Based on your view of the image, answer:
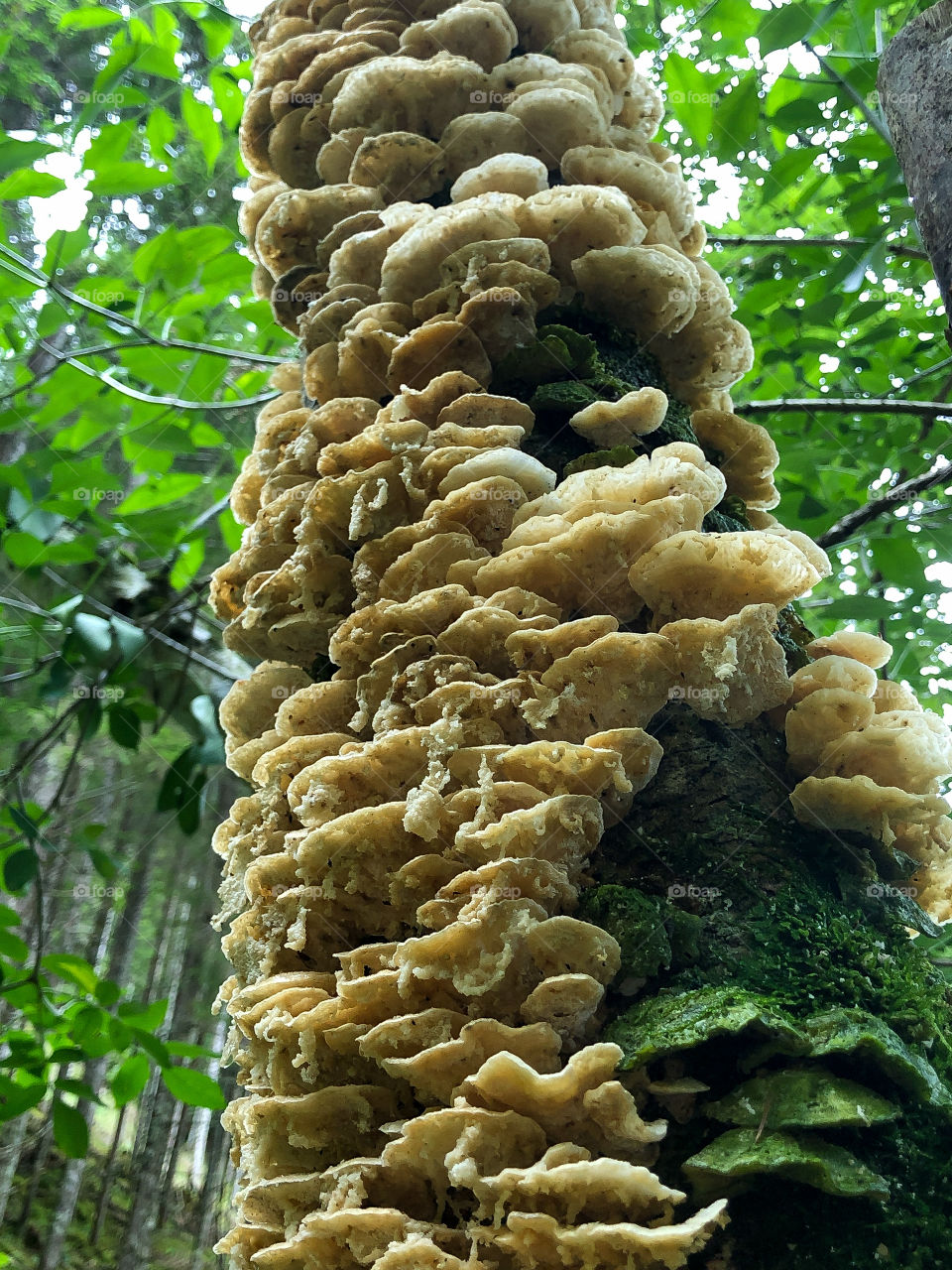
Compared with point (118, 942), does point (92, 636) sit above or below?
below

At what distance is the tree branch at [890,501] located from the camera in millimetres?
3162

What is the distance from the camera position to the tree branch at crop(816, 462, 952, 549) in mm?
3162

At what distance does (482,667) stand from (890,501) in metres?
2.26

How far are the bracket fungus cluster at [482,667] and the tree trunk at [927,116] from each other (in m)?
→ 0.53

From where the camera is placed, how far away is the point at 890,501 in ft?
10.9

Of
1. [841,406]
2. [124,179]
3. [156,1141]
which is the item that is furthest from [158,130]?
[156,1141]

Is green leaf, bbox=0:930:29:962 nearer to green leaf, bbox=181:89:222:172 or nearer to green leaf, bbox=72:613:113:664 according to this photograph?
green leaf, bbox=72:613:113:664

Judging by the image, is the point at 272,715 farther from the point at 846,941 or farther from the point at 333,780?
the point at 846,941

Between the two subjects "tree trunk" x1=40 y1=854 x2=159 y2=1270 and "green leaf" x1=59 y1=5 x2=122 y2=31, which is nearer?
"green leaf" x1=59 y1=5 x2=122 y2=31

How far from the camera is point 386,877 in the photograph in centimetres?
158

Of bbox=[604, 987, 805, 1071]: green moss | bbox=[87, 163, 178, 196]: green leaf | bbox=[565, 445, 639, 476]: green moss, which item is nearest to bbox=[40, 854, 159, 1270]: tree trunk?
bbox=[87, 163, 178, 196]: green leaf

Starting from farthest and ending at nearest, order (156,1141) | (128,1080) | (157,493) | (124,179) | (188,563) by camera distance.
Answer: (156,1141) → (188,563) → (157,493) → (124,179) → (128,1080)

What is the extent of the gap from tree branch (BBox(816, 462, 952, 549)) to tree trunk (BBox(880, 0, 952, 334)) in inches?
58.0

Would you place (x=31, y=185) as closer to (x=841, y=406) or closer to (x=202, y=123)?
(x=202, y=123)
